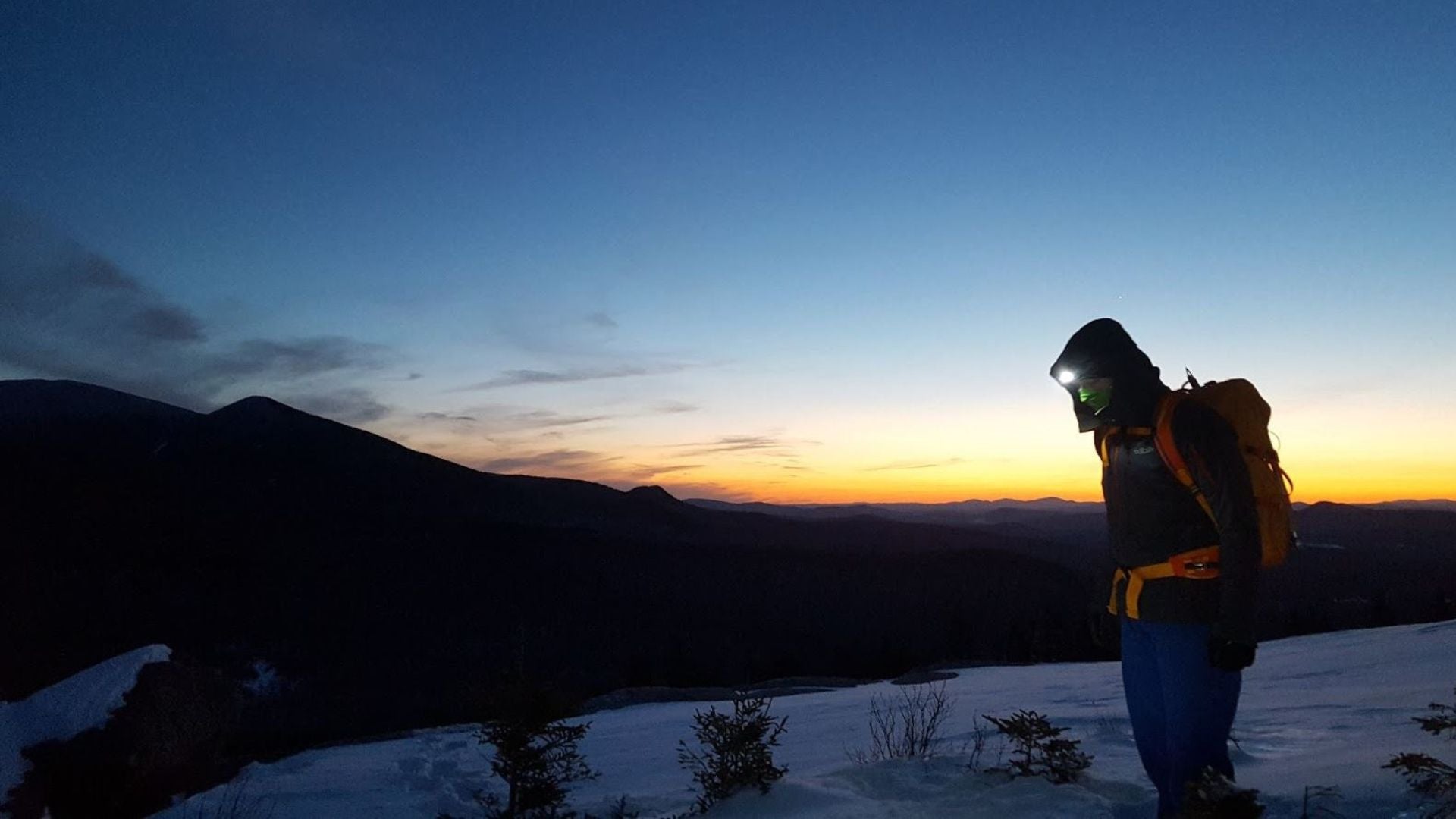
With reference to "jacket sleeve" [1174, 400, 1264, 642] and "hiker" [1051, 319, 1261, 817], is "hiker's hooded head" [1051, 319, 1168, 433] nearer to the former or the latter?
"hiker" [1051, 319, 1261, 817]

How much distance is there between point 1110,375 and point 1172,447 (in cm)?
37

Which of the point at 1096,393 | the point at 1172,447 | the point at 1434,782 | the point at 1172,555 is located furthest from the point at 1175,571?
the point at 1434,782

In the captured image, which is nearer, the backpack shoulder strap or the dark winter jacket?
the dark winter jacket

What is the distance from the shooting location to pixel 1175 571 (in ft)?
8.41

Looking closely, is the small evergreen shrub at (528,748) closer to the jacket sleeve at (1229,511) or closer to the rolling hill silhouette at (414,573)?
the jacket sleeve at (1229,511)

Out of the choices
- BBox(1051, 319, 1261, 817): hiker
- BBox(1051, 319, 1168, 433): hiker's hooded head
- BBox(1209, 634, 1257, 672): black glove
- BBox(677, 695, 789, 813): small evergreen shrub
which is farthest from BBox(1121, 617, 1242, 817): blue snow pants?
BBox(677, 695, 789, 813): small evergreen shrub

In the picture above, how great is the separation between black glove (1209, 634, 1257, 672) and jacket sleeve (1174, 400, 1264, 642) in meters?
0.02

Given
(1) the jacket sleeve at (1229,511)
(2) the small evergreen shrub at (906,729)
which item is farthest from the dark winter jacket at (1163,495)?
(2) the small evergreen shrub at (906,729)

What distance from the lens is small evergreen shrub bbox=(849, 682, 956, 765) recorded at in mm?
4902

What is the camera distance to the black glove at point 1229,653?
235cm

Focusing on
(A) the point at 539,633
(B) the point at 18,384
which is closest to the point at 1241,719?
(A) the point at 539,633

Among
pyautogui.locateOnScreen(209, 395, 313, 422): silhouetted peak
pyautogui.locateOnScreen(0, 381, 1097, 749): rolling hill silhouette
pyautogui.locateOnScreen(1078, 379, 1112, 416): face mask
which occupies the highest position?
pyautogui.locateOnScreen(209, 395, 313, 422): silhouetted peak

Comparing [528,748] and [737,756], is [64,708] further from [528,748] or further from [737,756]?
[737,756]

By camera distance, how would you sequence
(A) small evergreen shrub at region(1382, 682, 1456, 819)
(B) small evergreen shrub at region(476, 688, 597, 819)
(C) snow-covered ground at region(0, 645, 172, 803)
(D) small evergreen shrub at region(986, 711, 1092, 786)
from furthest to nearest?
(C) snow-covered ground at region(0, 645, 172, 803)
(B) small evergreen shrub at region(476, 688, 597, 819)
(D) small evergreen shrub at region(986, 711, 1092, 786)
(A) small evergreen shrub at region(1382, 682, 1456, 819)
